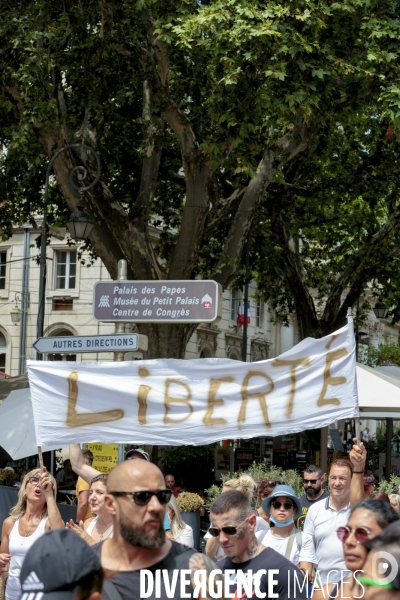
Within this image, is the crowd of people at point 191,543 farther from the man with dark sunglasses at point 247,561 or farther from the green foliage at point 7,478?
the green foliage at point 7,478

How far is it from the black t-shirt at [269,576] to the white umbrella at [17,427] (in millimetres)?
8699

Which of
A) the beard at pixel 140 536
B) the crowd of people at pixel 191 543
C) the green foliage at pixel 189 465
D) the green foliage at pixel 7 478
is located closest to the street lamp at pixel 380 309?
the green foliage at pixel 189 465

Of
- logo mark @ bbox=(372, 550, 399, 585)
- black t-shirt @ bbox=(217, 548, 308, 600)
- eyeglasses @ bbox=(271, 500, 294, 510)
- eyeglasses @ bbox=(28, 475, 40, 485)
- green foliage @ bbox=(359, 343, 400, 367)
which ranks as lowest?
black t-shirt @ bbox=(217, 548, 308, 600)

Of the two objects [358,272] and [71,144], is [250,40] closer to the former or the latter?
[71,144]

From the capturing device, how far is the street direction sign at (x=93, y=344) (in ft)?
31.9

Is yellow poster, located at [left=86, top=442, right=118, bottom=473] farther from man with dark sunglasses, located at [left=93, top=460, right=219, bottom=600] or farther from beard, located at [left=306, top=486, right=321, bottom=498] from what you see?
man with dark sunglasses, located at [left=93, top=460, right=219, bottom=600]

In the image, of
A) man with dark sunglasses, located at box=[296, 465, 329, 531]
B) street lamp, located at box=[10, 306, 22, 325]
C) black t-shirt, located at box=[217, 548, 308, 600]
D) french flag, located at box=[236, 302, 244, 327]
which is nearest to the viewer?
black t-shirt, located at box=[217, 548, 308, 600]

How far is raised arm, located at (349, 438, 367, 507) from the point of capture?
6.48 m

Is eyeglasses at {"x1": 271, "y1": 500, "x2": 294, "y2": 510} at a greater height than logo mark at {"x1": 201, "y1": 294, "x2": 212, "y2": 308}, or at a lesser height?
lesser

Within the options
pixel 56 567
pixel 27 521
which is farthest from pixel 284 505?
pixel 56 567

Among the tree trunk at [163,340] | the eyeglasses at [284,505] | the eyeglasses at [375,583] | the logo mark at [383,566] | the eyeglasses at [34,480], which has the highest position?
the tree trunk at [163,340]

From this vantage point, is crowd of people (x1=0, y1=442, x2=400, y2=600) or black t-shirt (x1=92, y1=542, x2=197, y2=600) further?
black t-shirt (x1=92, y1=542, x2=197, y2=600)

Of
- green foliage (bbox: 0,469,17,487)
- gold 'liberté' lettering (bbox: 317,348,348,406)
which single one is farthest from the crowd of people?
green foliage (bbox: 0,469,17,487)

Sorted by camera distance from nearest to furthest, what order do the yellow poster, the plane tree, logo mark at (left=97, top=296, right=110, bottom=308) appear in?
logo mark at (left=97, top=296, right=110, bottom=308)
the yellow poster
the plane tree
